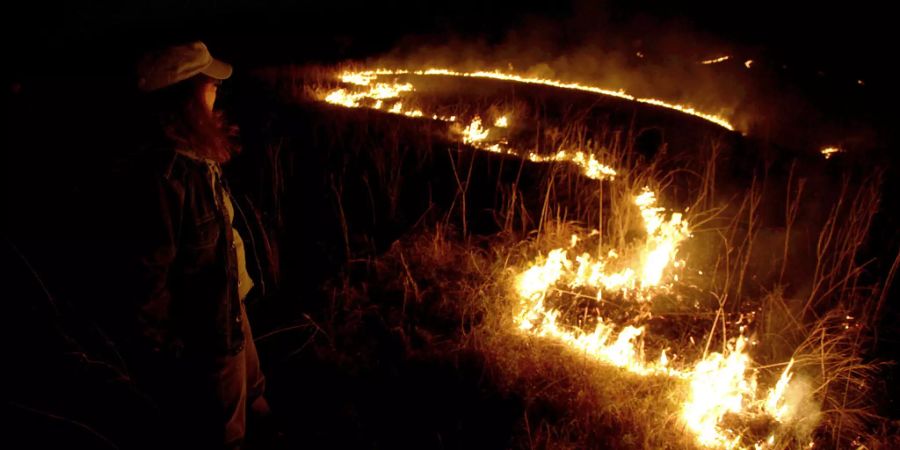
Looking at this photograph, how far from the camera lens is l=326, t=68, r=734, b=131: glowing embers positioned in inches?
356

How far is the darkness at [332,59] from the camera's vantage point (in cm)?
352

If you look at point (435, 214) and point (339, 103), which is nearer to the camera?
point (435, 214)

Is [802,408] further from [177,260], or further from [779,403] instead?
[177,260]

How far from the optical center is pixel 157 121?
2.16 metres

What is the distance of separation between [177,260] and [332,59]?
1274 cm

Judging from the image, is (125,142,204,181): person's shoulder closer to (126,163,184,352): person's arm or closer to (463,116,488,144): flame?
(126,163,184,352): person's arm

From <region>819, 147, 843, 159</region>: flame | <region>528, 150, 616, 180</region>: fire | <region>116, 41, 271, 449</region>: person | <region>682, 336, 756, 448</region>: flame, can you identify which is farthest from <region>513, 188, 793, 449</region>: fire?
<region>819, 147, 843, 159</region>: flame

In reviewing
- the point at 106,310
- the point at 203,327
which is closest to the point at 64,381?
the point at 106,310

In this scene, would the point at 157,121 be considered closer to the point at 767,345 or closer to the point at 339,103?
the point at 767,345

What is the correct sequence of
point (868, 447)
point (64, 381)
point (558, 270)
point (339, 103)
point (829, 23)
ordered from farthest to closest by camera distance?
point (829, 23) < point (339, 103) < point (558, 270) < point (64, 381) < point (868, 447)

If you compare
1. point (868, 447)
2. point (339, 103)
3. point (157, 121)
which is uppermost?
point (157, 121)

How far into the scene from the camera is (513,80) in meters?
10.7

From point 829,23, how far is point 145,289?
1423 centimetres

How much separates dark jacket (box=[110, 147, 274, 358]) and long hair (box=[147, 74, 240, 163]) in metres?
0.06
